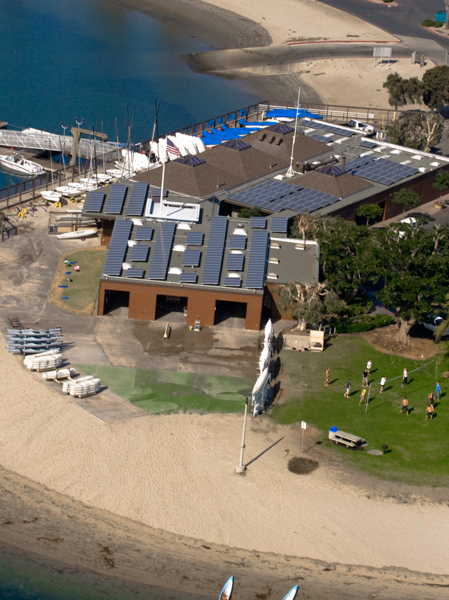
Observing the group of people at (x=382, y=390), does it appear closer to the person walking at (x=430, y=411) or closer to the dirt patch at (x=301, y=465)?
the person walking at (x=430, y=411)

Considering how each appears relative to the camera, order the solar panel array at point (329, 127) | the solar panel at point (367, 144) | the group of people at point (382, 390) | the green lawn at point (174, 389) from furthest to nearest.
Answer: the solar panel array at point (329, 127) → the solar panel at point (367, 144) → the group of people at point (382, 390) → the green lawn at point (174, 389)

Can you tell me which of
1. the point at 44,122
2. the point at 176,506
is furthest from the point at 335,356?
the point at 44,122

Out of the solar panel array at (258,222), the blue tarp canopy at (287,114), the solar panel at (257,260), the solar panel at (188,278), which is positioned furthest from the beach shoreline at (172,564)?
the blue tarp canopy at (287,114)

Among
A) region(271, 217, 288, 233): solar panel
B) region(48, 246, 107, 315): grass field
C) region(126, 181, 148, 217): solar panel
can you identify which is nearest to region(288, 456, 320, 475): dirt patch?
region(48, 246, 107, 315): grass field

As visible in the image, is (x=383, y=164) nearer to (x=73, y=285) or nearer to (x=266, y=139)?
(x=266, y=139)

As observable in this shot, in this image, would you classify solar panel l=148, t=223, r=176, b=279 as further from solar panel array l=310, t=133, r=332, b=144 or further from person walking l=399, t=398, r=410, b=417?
solar panel array l=310, t=133, r=332, b=144
